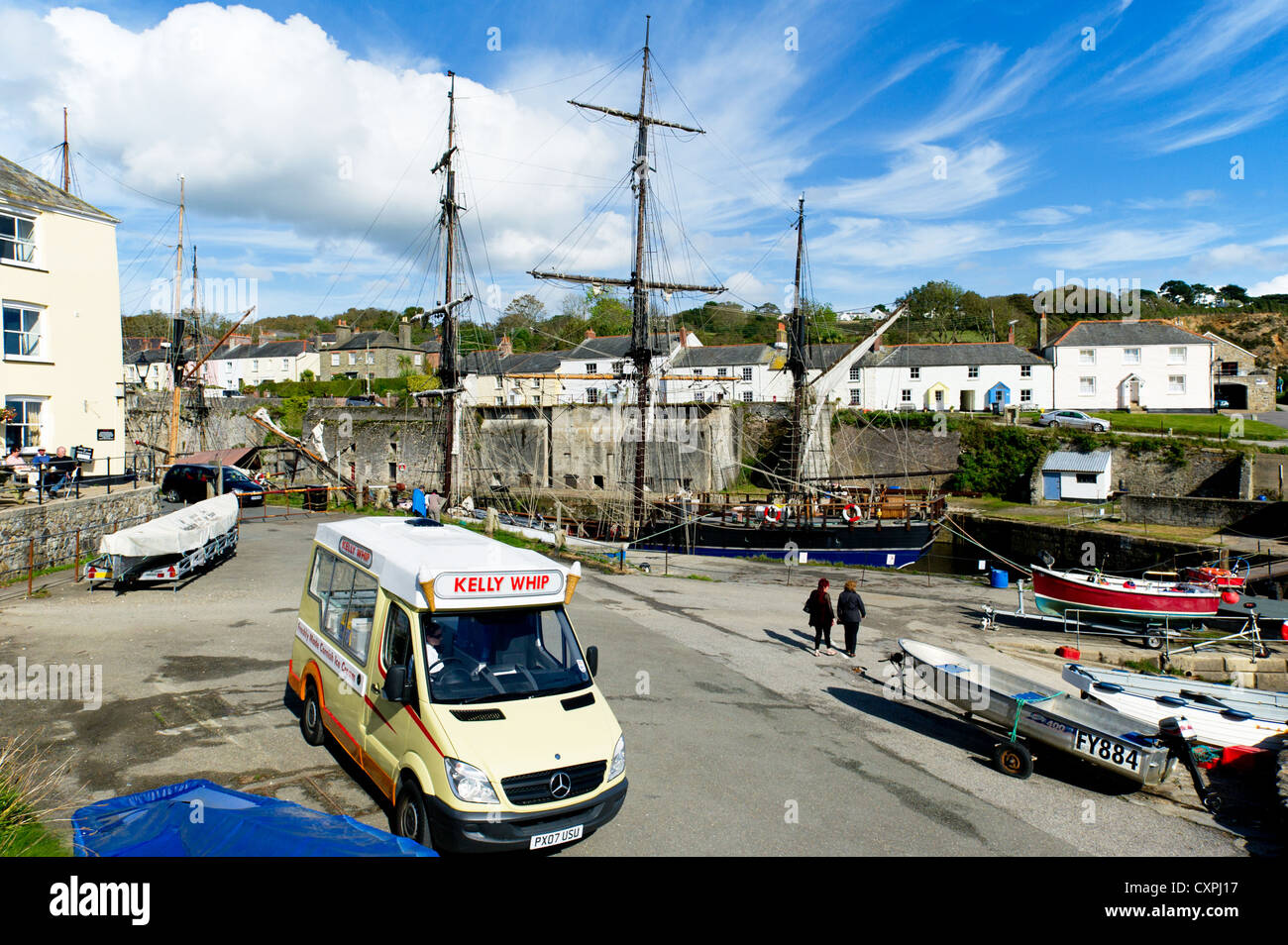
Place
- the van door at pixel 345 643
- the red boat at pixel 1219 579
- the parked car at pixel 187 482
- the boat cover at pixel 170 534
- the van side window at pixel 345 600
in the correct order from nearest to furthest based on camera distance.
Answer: the van door at pixel 345 643 < the van side window at pixel 345 600 < the boat cover at pixel 170 534 < the red boat at pixel 1219 579 < the parked car at pixel 187 482

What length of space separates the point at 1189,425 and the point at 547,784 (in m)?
50.8

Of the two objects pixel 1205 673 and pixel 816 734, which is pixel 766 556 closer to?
Answer: pixel 1205 673

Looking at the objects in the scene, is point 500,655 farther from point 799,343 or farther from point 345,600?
point 799,343

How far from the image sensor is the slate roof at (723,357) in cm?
5594

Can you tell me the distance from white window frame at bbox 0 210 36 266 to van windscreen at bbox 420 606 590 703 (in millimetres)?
21869

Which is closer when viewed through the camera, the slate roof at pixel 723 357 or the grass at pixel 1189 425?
the grass at pixel 1189 425

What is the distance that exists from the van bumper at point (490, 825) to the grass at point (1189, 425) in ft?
147

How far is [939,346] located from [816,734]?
5050 centimetres

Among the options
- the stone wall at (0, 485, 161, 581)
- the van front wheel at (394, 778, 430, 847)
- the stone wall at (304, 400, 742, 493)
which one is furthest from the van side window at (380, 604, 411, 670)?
the stone wall at (304, 400, 742, 493)

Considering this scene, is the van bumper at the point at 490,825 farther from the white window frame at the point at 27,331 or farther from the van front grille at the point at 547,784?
the white window frame at the point at 27,331

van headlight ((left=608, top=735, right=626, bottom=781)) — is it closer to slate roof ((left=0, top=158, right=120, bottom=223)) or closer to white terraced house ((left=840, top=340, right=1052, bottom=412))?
slate roof ((left=0, top=158, right=120, bottom=223))

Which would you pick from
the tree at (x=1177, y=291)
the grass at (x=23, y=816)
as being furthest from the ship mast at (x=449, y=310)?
the tree at (x=1177, y=291)
